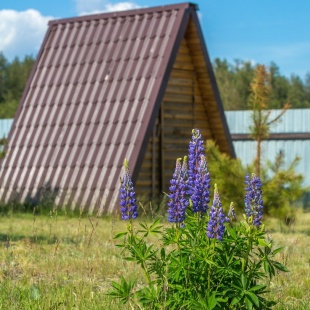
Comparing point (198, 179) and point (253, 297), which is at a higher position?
point (198, 179)

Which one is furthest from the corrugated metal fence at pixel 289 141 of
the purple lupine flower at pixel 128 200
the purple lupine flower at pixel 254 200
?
the purple lupine flower at pixel 128 200

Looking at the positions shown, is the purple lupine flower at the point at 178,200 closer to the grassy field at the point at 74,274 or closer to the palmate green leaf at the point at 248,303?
the palmate green leaf at the point at 248,303

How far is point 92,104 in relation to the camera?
719 inches

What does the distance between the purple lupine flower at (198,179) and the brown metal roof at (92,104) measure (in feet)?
35.9

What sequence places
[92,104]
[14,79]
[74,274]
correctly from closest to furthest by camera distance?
[74,274], [92,104], [14,79]

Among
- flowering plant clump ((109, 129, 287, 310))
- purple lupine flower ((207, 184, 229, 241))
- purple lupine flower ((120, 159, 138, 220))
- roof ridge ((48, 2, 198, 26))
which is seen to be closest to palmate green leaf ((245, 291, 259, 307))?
flowering plant clump ((109, 129, 287, 310))

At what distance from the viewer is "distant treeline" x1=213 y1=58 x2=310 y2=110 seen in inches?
1999

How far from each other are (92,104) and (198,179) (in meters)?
13.2

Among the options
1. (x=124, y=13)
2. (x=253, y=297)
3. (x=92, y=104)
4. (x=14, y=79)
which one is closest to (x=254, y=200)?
(x=253, y=297)

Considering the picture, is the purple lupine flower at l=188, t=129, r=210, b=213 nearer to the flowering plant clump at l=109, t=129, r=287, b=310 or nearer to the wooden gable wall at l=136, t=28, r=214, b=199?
the flowering plant clump at l=109, t=129, r=287, b=310

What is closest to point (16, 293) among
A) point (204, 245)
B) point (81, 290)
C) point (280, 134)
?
point (81, 290)

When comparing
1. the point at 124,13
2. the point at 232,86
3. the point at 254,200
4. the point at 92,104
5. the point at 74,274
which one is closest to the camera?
the point at 254,200

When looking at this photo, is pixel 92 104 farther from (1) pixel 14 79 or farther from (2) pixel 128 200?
(1) pixel 14 79

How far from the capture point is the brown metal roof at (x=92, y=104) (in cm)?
1700
